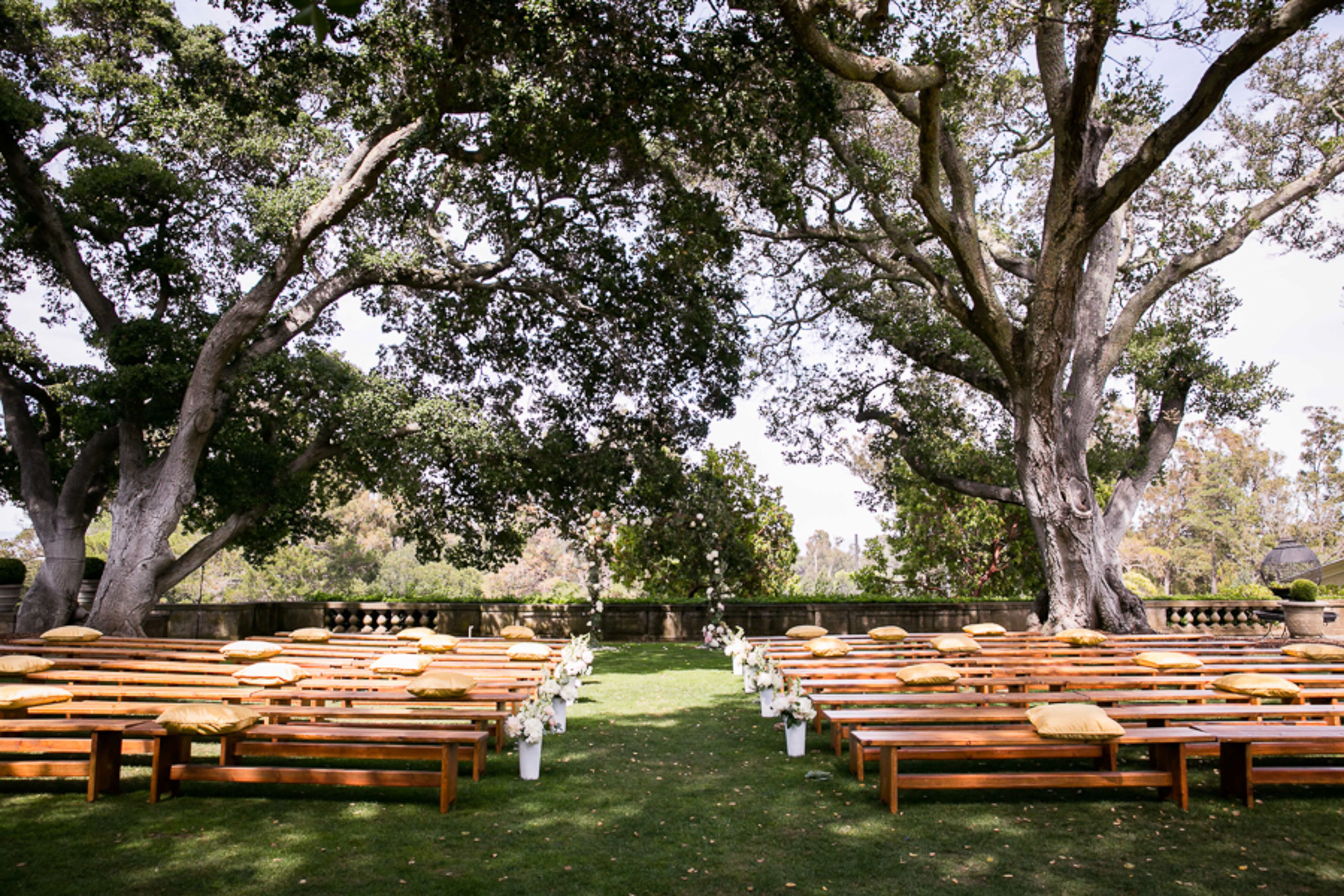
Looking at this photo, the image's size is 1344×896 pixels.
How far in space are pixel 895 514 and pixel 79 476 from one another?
51.6ft

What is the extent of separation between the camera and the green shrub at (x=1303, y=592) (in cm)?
1285

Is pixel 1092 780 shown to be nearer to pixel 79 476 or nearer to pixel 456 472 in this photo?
pixel 456 472

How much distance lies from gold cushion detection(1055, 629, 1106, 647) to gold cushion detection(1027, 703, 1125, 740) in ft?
13.8

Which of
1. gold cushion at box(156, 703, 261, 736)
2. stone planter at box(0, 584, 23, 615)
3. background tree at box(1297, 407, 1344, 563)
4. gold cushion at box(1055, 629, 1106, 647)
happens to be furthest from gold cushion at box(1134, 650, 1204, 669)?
background tree at box(1297, 407, 1344, 563)

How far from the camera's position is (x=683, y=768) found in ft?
19.2

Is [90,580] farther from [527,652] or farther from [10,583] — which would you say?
[527,652]

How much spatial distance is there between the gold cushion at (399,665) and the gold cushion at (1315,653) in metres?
7.98

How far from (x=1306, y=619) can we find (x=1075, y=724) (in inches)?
441

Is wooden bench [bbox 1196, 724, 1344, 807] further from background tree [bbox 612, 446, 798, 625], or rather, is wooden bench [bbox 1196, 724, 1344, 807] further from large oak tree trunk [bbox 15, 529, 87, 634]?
large oak tree trunk [bbox 15, 529, 87, 634]

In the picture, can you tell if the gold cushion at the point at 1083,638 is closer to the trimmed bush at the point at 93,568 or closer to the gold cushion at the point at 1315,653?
the gold cushion at the point at 1315,653

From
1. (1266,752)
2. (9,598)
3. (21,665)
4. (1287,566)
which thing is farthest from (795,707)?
(1287,566)

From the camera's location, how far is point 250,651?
7215mm

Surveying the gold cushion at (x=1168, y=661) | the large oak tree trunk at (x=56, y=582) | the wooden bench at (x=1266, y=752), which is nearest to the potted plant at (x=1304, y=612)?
the gold cushion at (x=1168, y=661)

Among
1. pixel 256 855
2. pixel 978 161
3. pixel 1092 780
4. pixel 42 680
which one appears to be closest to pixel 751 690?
pixel 1092 780
